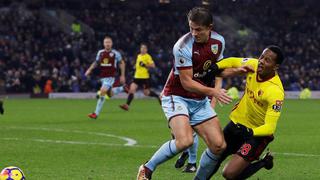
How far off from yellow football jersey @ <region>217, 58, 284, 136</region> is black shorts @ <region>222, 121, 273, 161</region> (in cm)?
15

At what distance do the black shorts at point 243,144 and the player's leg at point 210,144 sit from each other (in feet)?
0.97

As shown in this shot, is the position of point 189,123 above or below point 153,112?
above

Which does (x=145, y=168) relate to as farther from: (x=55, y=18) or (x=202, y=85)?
(x=55, y=18)

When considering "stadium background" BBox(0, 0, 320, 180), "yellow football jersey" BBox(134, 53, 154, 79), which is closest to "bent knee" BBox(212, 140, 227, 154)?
"stadium background" BBox(0, 0, 320, 180)

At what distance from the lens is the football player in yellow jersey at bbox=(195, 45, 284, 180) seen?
31.2ft

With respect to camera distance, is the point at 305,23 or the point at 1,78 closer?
the point at 1,78

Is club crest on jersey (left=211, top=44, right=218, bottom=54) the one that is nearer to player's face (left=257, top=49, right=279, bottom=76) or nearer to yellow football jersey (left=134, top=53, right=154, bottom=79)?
player's face (left=257, top=49, right=279, bottom=76)

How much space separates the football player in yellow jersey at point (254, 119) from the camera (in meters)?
9.50

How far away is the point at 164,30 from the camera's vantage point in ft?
162

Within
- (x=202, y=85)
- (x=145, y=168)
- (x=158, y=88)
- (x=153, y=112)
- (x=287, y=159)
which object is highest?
(x=202, y=85)

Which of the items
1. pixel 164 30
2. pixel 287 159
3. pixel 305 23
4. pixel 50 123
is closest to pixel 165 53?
pixel 164 30

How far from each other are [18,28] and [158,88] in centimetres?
971

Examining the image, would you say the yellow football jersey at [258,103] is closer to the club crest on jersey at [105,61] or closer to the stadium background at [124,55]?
the stadium background at [124,55]

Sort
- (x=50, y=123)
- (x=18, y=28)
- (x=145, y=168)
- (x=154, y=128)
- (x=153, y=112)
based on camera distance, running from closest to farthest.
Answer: (x=145, y=168)
(x=154, y=128)
(x=50, y=123)
(x=153, y=112)
(x=18, y=28)
